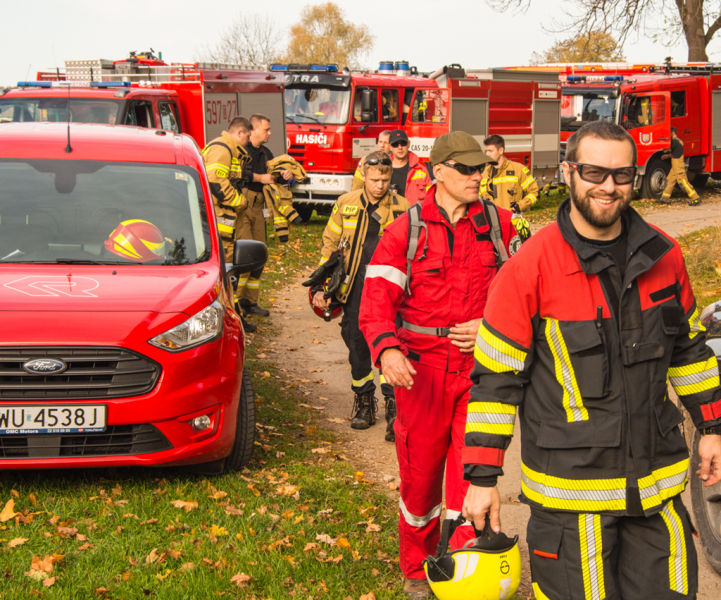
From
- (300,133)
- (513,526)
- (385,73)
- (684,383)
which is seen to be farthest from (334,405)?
(385,73)

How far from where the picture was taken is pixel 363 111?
16844 mm

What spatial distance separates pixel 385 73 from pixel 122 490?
15239 millimetres

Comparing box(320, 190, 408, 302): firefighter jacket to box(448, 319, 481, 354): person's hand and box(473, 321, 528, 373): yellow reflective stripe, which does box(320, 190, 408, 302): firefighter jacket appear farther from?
box(473, 321, 528, 373): yellow reflective stripe

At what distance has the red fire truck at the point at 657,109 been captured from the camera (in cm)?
2134

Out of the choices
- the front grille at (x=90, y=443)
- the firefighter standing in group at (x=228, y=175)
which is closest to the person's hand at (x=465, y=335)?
the front grille at (x=90, y=443)

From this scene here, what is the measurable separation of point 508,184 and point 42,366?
7077 mm

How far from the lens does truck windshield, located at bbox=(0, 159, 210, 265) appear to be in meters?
4.86

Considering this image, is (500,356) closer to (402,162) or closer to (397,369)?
(397,369)

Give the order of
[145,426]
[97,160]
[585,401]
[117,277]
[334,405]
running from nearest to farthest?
[585,401]
[145,426]
[117,277]
[97,160]
[334,405]

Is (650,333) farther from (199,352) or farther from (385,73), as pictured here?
(385,73)

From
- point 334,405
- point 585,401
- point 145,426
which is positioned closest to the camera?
point 585,401

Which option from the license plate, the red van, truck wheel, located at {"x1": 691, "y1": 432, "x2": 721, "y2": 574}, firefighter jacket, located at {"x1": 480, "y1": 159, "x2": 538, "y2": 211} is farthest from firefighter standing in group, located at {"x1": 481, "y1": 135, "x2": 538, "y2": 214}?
the license plate

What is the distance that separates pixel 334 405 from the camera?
702 centimetres

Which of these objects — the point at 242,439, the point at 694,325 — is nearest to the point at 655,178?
the point at 242,439
